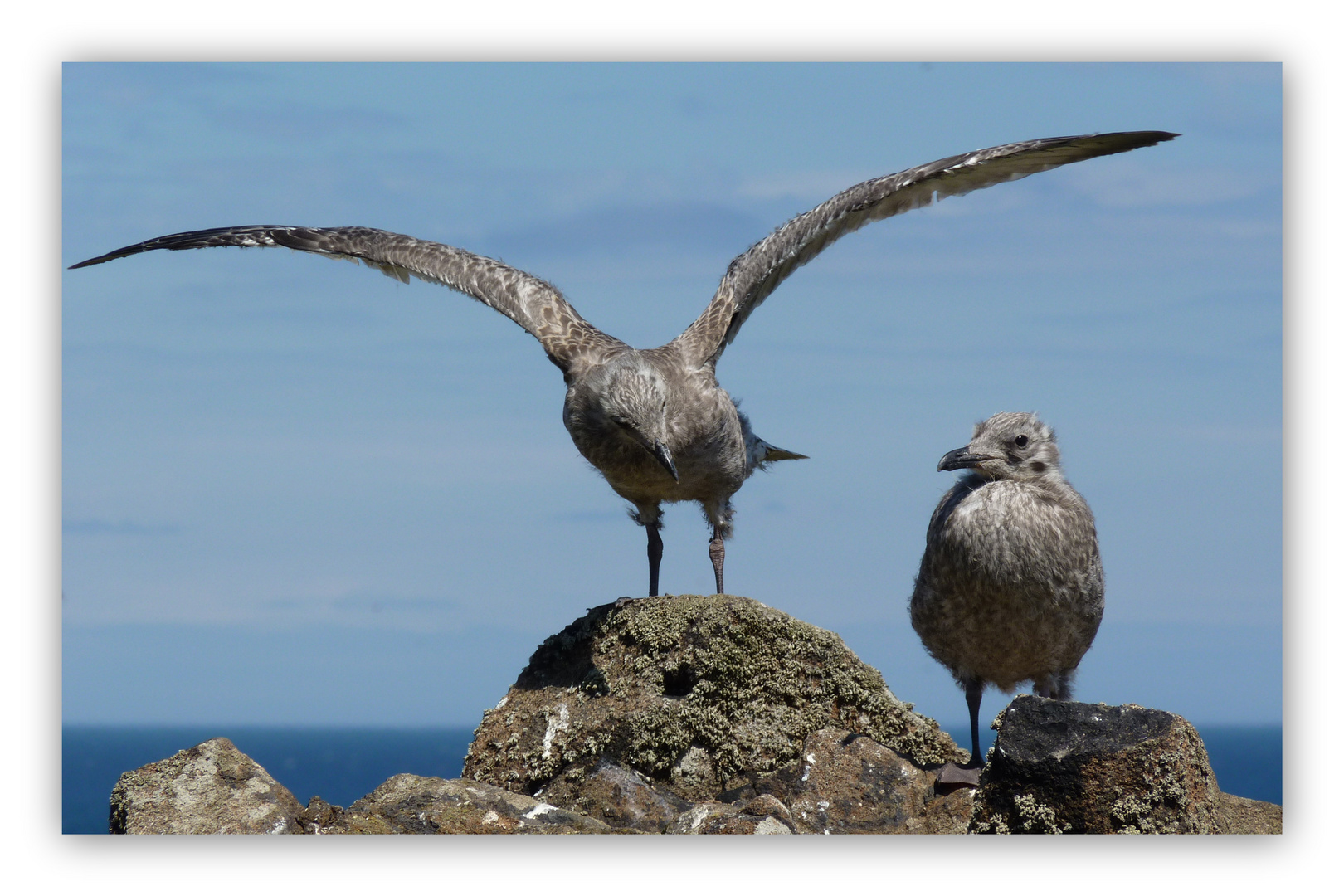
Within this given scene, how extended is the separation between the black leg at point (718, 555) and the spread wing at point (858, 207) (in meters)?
1.19

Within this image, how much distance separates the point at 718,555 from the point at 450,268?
9.66 feet

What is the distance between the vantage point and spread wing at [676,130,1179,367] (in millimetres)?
8461

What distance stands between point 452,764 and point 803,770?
112m

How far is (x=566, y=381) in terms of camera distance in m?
9.63

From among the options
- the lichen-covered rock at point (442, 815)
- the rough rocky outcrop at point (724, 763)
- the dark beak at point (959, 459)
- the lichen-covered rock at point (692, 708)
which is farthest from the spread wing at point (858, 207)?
the lichen-covered rock at point (442, 815)

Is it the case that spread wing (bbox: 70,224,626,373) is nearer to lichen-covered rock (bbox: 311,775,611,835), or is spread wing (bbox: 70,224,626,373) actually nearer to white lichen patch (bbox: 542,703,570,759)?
white lichen patch (bbox: 542,703,570,759)

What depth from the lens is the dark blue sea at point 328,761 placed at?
7994cm

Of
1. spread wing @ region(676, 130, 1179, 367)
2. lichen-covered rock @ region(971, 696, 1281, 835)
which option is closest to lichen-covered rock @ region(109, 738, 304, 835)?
lichen-covered rock @ region(971, 696, 1281, 835)

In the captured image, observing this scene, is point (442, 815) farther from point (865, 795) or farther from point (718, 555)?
point (718, 555)

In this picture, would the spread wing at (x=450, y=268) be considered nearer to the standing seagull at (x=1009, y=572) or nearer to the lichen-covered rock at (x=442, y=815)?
the standing seagull at (x=1009, y=572)

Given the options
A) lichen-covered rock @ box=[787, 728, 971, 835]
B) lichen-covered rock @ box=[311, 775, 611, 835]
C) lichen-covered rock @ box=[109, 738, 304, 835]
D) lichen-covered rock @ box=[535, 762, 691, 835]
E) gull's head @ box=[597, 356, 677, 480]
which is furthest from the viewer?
gull's head @ box=[597, 356, 677, 480]

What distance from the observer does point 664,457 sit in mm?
8547

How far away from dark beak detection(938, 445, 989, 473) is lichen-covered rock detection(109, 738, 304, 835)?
383 centimetres

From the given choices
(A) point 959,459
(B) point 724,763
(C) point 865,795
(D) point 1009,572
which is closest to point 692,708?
(B) point 724,763
